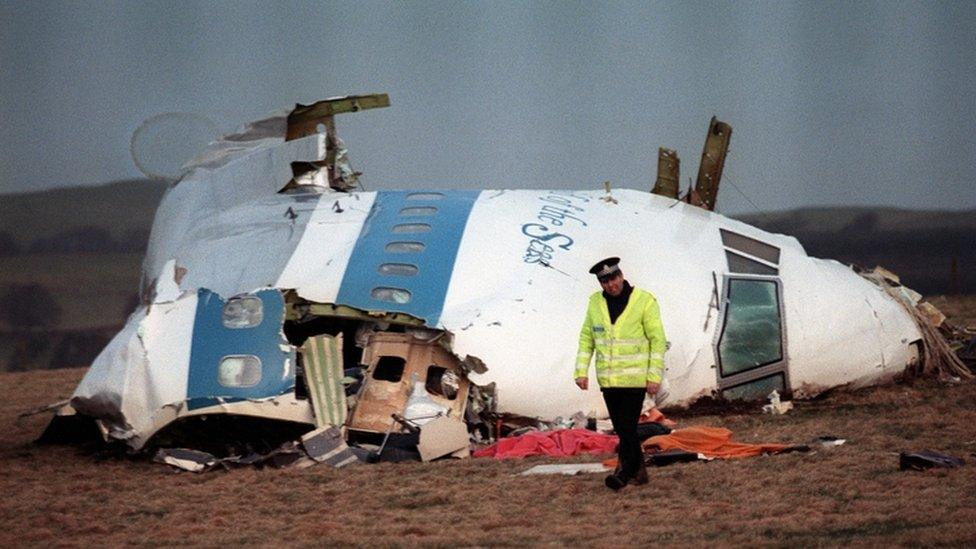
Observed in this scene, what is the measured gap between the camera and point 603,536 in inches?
444

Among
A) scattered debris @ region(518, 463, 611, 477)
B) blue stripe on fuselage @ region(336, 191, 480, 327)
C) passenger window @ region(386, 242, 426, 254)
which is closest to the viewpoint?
scattered debris @ region(518, 463, 611, 477)

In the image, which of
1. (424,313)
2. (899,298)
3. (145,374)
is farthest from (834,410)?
(145,374)

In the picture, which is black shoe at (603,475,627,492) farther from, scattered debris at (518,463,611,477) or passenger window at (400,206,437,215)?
passenger window at (400,206,437,215)

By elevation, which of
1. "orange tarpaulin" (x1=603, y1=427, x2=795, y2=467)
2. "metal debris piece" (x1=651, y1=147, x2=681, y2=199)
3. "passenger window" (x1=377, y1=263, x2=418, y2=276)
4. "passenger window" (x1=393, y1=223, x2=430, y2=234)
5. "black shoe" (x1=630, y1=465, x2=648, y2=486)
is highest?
"metal debris piece" (x1=651, y1=147, x2=681, y2=199)

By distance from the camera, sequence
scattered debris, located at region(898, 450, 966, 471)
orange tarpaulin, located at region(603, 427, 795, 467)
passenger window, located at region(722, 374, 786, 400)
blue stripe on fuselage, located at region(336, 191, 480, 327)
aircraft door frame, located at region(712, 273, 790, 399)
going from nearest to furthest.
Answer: scattered debris, located at region(898, 450, 966, 471)
orange tarpaulin, located at region(603, 427, 795, 467)
blue stripe on fuselage, located at region(336, 191, 480, 327)
aircraft door frame, located at region(712, 273, 790, 399)
passenger window, located at region(722, 374, 786, 400)

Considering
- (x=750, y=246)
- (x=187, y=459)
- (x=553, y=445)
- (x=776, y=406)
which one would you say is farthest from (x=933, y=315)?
(x=187, y=459)

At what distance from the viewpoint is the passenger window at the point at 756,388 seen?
1764 centimetres

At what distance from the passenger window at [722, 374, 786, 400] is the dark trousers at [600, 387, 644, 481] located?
436cm

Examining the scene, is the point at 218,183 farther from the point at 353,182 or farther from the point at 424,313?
the point at 424,313

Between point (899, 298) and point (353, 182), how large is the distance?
6545 mm

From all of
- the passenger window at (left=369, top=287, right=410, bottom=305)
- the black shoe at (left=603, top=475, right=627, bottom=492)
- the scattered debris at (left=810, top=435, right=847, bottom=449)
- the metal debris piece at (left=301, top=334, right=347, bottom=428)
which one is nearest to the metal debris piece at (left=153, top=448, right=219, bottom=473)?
the metal debris piece at (left=301, top=334, right=347, bottom=428)

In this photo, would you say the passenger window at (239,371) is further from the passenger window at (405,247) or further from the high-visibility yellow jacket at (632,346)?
the high-visibility yellow jacket at (632,346)

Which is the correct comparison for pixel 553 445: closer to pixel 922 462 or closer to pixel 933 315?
pixel 922 462

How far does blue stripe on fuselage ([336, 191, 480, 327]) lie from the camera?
16.3 meters
